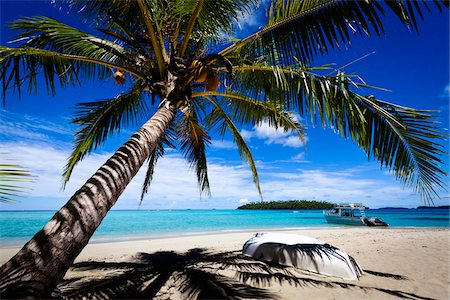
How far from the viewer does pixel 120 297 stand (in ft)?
11.4

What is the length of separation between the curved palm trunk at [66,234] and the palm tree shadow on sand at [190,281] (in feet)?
6.74

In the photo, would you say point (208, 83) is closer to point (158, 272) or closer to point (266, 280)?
point (266, 280)

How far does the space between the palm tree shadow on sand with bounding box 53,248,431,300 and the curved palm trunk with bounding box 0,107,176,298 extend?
206cm

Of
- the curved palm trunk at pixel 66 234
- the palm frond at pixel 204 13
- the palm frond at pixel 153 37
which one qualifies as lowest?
the curved palm trunk at pixel 66 234

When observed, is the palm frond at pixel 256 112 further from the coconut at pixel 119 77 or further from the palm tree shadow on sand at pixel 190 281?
the palm tree shadow on sand at pixel 190 281

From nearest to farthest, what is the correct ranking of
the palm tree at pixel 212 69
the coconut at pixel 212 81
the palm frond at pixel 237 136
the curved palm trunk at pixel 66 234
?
1. the curved palm trunk at pixel 66 234
2. the palm tree at pixel 212 69
3. the coconut at pixel 212 81
4. the palm frond at pixel 237 136

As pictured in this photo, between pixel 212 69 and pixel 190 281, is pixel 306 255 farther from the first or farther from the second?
pixel 212 69

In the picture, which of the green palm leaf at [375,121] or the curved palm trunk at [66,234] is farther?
the green palm leaf at [375,121]

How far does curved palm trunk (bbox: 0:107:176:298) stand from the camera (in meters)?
1.47

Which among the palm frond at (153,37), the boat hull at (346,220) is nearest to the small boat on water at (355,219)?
the boat hull at (346,220)

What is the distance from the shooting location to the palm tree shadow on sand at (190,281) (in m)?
3.65

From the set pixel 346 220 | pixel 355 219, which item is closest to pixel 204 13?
pixel 355 219

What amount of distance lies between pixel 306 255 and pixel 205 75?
3962 millimetres

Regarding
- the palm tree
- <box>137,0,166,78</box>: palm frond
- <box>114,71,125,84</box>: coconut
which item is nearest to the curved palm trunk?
the palm tree
